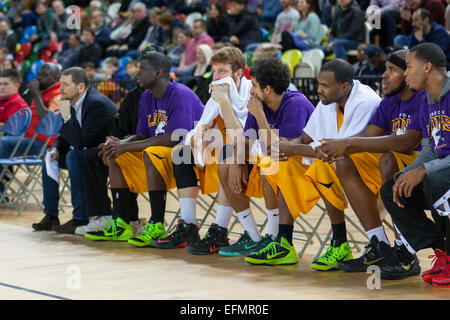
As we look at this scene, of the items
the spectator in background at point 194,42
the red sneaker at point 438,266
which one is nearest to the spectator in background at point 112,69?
the spectator in background at point 194,42

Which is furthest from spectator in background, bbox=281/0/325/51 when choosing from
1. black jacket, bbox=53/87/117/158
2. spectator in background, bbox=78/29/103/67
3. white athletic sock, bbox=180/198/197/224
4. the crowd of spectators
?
white athletic sock, bbox=180/198/197/224

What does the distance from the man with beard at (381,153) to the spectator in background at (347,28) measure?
630 centimetres

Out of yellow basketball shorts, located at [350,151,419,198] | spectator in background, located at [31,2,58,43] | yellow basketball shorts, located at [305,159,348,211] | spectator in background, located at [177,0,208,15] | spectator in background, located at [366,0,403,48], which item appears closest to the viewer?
yellow basketball shorts, located at [350,151,419,198]

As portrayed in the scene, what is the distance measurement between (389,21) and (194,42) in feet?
10.8

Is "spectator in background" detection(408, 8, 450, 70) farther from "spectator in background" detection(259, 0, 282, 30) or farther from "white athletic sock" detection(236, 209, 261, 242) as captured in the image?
"white athletic sock" detection(236, 209, 261, 242)

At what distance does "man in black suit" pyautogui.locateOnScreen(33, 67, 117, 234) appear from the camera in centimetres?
666

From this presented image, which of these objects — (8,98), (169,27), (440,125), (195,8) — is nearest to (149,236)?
(440,125)

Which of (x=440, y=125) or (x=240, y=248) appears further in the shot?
(x=240, y=248)

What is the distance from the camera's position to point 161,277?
15.6ft

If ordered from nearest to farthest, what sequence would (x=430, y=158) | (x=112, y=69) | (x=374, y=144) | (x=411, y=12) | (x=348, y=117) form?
(x=430, y=158)
(x=374, y=144)
(x=348, y=117)
(x=411, y=12)
(x=112, y=69)

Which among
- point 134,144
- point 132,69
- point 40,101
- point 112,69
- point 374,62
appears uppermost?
point 112,69

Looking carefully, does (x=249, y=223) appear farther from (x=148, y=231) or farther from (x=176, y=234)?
(x=148, y=231)

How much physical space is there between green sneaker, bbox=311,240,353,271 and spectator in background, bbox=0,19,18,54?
13421 millimetres

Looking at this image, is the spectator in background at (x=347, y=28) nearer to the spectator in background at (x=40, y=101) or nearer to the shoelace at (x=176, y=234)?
the spectator in background at (x=40, y=101)
